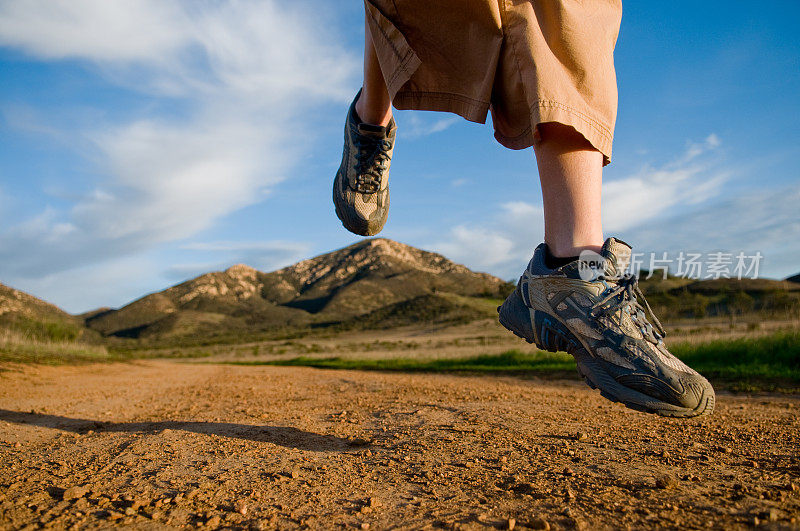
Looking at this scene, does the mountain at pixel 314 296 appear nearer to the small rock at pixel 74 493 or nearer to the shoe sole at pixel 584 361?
the shoe sole at pixel 584 361

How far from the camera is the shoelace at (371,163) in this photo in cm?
271

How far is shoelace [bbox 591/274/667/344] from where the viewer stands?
1810mm

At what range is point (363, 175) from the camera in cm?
275

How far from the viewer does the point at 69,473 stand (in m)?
1.83

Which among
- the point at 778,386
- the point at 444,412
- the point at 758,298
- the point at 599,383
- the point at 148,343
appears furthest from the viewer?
the point at 148,343

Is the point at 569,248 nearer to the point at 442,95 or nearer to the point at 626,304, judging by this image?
the point at 626,304

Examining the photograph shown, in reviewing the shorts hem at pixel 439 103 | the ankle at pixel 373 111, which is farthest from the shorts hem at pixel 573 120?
the ankle at pixel 373 111

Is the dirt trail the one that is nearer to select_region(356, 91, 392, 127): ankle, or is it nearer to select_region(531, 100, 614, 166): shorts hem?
select_region(531, 100, 614, 166): shorts hem

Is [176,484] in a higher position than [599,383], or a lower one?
lower

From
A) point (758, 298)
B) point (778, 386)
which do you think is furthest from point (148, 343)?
point (778, 386)

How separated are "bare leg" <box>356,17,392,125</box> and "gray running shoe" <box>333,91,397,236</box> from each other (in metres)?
0.06

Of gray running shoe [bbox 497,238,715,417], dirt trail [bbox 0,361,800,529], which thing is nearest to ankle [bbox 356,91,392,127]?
gray running shoe [bbox 497,238,715,417]

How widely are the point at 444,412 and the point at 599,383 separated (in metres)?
1.46

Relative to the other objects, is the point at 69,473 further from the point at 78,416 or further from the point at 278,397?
the point at 278,397
